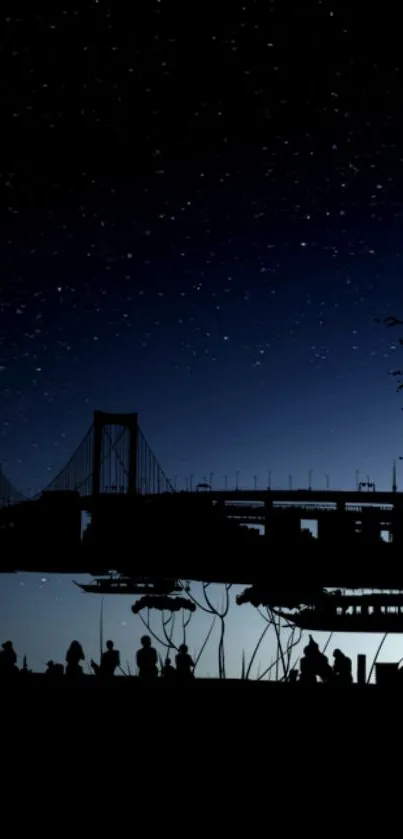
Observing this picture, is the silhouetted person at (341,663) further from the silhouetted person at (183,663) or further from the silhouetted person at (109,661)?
the silhouetted person at (109,661)

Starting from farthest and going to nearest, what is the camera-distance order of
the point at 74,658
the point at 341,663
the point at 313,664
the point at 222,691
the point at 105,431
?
the point at 105,431 < the point at 74,658 < the point at 341,663 < the point at 313,664 < the point at 222,691

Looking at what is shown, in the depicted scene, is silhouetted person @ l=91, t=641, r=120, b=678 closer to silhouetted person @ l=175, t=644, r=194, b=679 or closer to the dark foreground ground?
silhouetted person @ l=175, t=644, r=194, b=679

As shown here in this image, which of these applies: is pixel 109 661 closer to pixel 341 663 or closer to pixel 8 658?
pixel 8 658

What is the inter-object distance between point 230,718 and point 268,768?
1.21m

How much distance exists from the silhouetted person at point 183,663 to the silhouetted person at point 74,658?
4.39ft

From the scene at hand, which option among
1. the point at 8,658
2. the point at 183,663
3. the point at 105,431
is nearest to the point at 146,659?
the point at 183,663

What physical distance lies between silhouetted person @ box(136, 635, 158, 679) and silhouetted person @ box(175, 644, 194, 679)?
0.32m

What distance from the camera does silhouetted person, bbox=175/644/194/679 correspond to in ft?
A: 37.2

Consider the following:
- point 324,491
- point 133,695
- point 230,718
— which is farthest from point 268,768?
point 324,491

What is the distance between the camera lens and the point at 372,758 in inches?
291

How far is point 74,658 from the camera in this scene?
12.3 m

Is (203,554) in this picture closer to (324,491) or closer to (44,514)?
(44,514)

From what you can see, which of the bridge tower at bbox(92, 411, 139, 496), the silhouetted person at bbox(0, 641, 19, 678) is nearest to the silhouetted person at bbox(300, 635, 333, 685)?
the silhouetted person at bbox(0, 641, 19, 678)

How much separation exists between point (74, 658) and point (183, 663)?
59.6 inches
